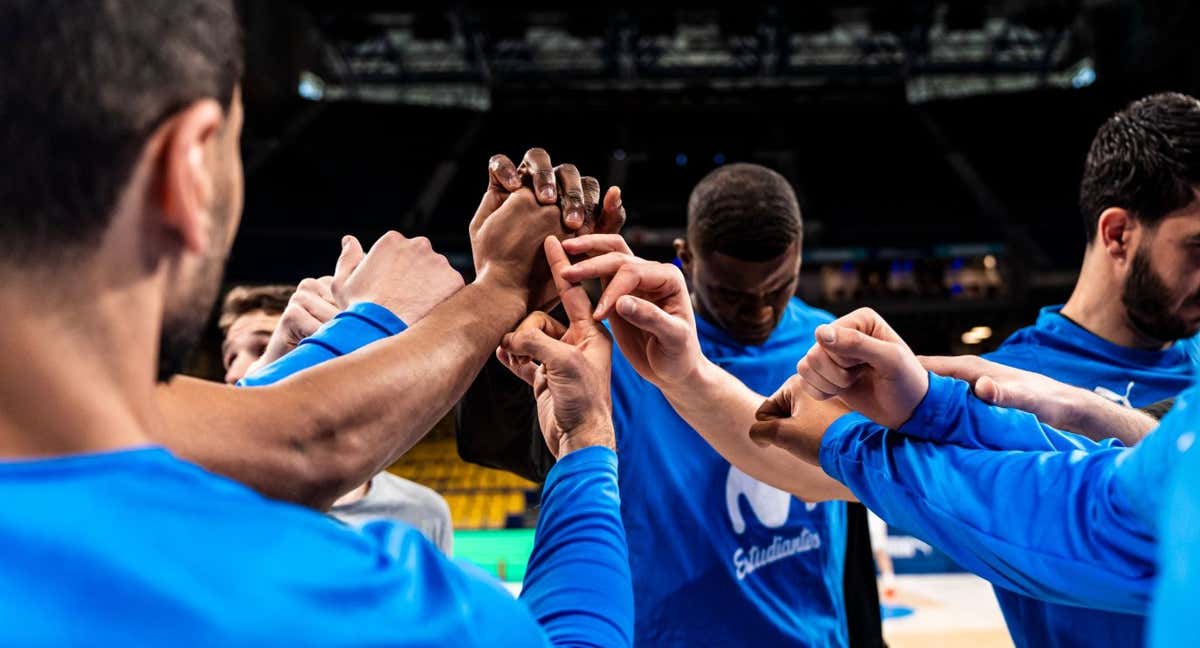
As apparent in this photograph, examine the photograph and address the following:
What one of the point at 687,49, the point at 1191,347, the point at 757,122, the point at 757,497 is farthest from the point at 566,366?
the point at 687,49

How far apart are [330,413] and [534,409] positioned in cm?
76

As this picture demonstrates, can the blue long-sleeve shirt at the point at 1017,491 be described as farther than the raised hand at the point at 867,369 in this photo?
No

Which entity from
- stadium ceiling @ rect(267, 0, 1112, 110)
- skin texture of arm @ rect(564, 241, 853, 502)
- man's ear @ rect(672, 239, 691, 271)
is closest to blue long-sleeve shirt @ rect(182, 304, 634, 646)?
skin texture of arm @ rect(564, 241, 853, 502)

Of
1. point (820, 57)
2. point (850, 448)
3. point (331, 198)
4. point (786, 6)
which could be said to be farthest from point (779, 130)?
point (850, 448)

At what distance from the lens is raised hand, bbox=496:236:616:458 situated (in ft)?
4.20

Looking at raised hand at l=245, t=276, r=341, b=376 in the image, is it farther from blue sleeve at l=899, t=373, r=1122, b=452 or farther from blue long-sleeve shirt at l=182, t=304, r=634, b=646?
blue sleeve at l=899, t=373, r=1122, b=452

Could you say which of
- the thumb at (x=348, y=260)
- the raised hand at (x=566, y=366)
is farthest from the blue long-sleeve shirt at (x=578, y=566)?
the thumb at (x=348, y=260)

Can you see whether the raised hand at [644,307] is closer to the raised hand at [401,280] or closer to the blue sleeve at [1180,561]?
the raised hand at [401,280]

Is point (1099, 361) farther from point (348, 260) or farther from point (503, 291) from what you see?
point (348, 260)

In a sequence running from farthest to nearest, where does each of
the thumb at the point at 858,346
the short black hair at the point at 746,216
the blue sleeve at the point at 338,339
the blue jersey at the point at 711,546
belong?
the short black hair at the point at 746,216 < the blue jersey at the point at 711,546 < the blue sleeve at the point at 338,339 < the thumb at the point at 858,346

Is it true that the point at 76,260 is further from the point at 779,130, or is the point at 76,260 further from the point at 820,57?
the point at 820,57

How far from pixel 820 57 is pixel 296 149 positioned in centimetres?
1266

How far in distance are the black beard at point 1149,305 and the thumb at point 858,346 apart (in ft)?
3.02

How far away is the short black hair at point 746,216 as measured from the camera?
2.23 meters
